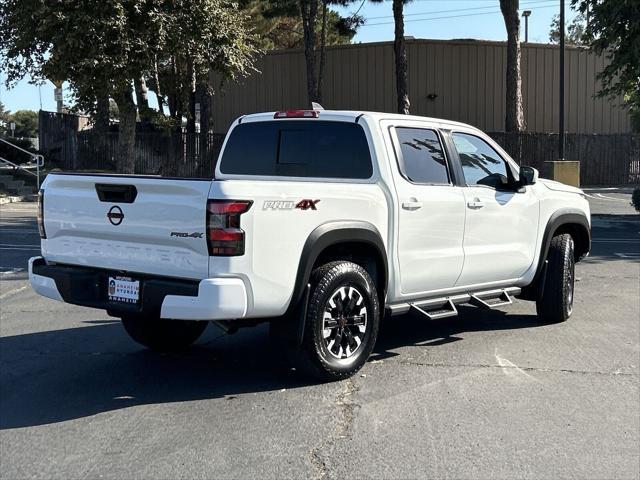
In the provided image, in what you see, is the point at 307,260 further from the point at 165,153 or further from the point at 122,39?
the point at 165,153

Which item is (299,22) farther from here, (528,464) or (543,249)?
(528,464)

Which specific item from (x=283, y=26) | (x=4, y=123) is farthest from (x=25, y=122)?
(x=283, y=26)

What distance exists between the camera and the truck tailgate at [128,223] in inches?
192

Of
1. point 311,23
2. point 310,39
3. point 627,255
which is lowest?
point 627,255

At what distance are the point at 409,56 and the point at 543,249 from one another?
29.6 m

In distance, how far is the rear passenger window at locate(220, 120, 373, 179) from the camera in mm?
6062

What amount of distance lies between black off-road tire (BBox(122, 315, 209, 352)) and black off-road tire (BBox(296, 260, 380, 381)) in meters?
1.53

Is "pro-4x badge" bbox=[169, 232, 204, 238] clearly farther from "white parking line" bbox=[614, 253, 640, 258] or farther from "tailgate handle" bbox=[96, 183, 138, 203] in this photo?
"white parking line" bbox=[614, 253, 640, 258]

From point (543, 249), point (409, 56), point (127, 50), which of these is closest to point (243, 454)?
→ point (543, 249)

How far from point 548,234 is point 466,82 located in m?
29.6

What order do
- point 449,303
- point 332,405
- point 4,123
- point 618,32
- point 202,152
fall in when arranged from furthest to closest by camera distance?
point 4,123, point 202,152, point 618,32, point 449,303, point 332,405

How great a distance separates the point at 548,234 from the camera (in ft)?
24.5

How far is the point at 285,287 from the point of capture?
508 cm

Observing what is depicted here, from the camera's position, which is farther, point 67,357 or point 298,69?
point 298,69
